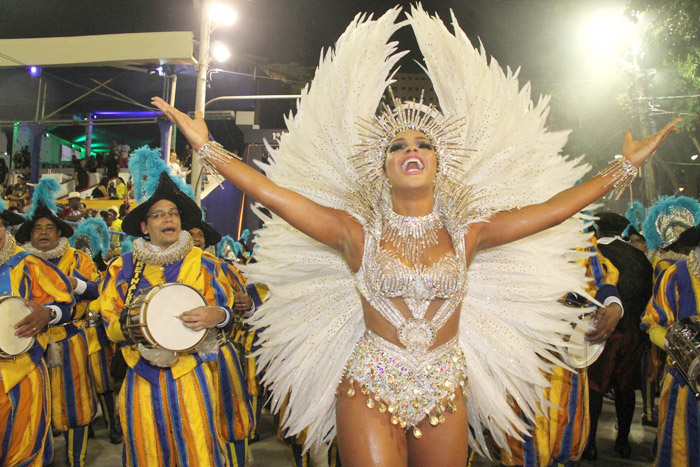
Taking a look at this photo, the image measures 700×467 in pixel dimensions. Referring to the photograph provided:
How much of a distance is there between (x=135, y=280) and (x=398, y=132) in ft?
7.25

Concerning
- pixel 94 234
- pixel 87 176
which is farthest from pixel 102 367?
pixel 87 176

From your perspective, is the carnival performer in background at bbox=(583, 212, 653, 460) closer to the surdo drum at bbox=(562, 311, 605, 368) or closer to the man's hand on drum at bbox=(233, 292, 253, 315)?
the surdo drum at bbox=(562, 311, 605, 368)

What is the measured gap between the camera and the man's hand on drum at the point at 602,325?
145 inches

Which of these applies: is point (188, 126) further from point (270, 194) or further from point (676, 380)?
point (676, 380)

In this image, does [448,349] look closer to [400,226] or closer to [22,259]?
[400,226]

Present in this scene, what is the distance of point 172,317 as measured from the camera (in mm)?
3527

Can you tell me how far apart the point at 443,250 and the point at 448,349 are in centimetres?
49

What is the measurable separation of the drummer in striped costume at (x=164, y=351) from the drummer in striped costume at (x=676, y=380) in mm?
3037

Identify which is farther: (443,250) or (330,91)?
(330,91)

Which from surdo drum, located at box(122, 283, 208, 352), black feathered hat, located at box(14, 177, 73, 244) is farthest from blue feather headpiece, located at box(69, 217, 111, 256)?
surdo drum, located at box(122, 283, 208, 352)

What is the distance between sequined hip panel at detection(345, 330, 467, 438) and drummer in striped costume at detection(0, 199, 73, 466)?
2.73 meters

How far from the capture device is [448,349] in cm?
271

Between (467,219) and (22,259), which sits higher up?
(467,219)

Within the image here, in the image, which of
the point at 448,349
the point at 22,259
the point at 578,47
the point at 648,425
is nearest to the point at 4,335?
the point at 22,259
